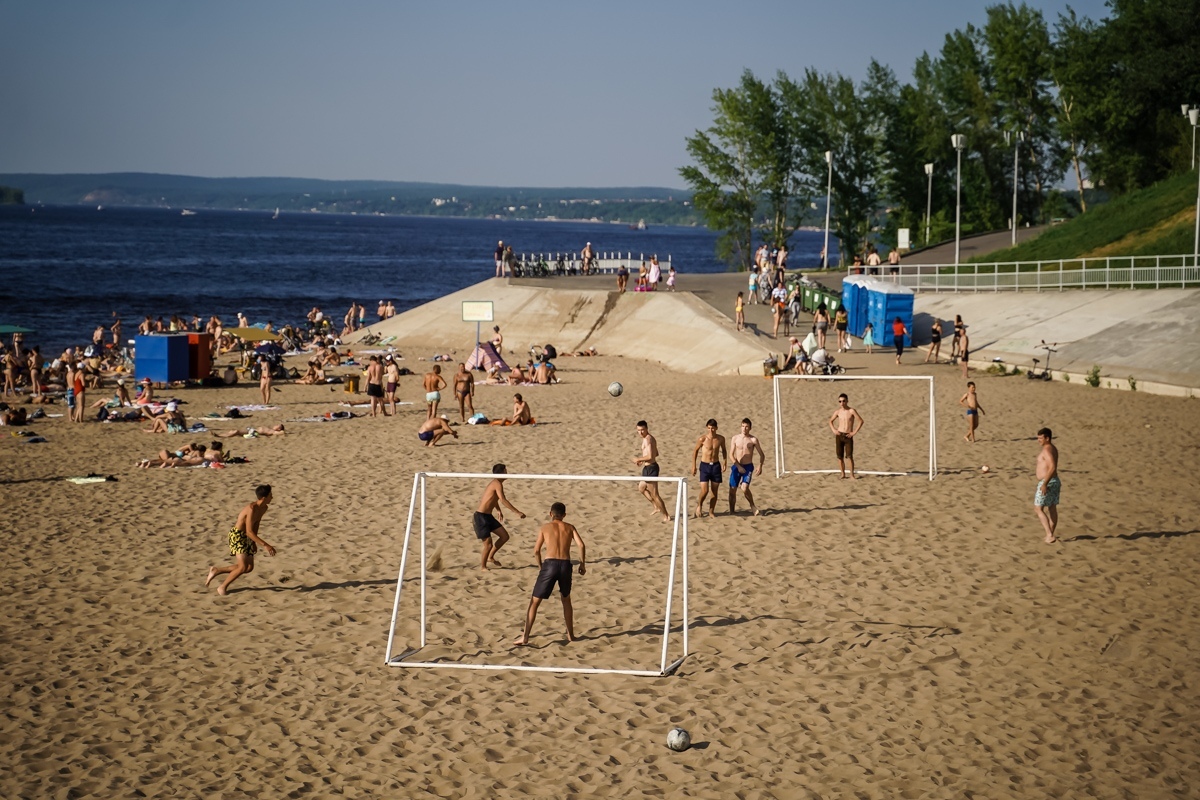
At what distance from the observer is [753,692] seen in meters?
10.1

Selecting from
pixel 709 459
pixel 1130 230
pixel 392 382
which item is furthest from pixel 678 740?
pixel 1130 230

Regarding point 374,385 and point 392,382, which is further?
point 392,382

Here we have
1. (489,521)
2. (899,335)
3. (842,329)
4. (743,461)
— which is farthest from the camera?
(842,329)

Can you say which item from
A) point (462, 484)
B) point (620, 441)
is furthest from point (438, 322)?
point (462, 484)

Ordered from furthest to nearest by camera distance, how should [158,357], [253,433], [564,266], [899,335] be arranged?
[564,266] < [158,357] < [899,335] < [253,433]

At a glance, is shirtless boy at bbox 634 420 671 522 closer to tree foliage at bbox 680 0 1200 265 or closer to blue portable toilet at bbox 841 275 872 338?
blue portable toilet at bbox 841 275 872 338

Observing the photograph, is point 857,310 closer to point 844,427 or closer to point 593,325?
point 593,325

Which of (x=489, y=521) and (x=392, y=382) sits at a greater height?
(x=392, y=382)

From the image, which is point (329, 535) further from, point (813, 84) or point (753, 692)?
point (813, 84)

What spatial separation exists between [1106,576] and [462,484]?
30.2 ft

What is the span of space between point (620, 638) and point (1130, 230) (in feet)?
125

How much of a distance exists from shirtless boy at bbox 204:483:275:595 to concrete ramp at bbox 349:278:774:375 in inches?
767

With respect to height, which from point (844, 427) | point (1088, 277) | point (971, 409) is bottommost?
point (844, 427)

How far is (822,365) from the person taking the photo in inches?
1098
